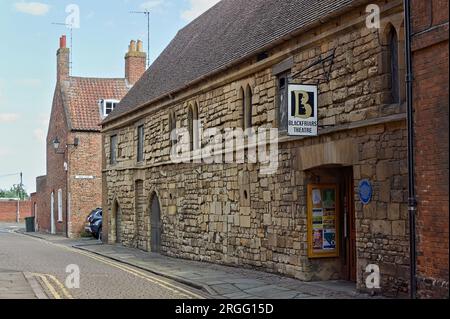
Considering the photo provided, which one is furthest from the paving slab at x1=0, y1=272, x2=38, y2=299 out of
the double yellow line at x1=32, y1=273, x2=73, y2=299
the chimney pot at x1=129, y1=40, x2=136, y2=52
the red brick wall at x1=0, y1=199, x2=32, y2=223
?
the red brick wall at x1=0, y1=199, x2=32, y2=223

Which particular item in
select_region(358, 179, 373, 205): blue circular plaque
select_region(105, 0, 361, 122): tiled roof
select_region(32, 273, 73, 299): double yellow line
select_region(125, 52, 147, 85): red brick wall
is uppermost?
select_region(125, 52, 147, 85): red brick wall

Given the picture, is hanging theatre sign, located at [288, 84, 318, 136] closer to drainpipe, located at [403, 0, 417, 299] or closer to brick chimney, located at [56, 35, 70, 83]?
drainpipe, located at [403, 0, 417, 299]

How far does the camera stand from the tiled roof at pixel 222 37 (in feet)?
51.8

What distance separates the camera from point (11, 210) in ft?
245

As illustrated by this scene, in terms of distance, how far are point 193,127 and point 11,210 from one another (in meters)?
58.7

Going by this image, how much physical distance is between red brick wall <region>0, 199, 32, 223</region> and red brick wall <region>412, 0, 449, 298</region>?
228 ft

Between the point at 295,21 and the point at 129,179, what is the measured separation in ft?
45.3

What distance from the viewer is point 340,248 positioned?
14727 mm

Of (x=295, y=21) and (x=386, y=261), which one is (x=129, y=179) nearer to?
(x=295, y=21)

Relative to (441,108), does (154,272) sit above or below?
below

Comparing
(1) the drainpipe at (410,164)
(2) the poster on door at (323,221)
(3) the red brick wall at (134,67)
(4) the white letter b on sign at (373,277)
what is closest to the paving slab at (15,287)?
(2) the poster on door at (323,221)

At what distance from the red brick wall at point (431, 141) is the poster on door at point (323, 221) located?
423cm

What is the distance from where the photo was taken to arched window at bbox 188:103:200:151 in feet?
68.2
